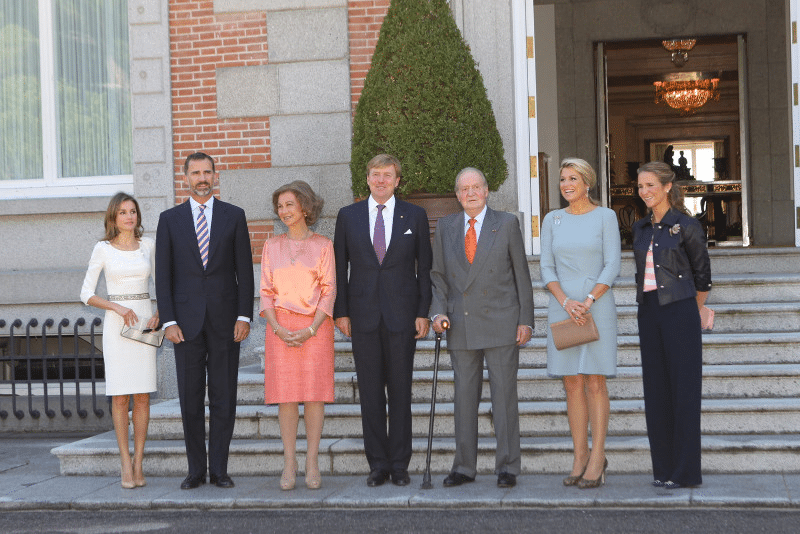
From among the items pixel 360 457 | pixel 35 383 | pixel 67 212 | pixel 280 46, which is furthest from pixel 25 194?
pixel 360 457

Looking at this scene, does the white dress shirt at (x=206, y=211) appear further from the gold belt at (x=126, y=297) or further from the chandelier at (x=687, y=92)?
the chandelier at (x=687, y=92)

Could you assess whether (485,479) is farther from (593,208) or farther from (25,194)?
(25,194)

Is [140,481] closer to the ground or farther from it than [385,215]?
closer to the ground

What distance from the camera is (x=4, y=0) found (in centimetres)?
1095

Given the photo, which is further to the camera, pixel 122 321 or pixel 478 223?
pixel 122 321

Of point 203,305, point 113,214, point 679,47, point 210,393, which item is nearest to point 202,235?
point 203,305

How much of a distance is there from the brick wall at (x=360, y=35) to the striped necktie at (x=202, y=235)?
3.56 m

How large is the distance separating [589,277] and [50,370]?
646 cm

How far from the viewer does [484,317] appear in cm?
615

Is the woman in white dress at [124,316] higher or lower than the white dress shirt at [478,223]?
lower

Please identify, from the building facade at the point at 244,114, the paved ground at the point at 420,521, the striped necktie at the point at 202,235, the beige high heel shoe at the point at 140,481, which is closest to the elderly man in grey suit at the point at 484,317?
the paved ground at the point at 420,521

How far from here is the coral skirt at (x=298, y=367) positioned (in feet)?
20.7

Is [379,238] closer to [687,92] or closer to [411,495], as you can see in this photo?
[411,495]

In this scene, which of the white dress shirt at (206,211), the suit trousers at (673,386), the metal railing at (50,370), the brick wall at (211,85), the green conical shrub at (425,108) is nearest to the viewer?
the suit trousers at (673,386)
